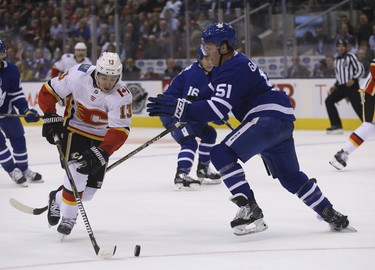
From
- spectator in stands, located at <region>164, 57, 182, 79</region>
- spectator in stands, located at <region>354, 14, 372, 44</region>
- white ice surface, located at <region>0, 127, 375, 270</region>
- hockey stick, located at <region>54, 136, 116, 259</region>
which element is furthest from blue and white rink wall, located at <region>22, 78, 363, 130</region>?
hockey stick, located at <region>54, 136, 116, 259</region>

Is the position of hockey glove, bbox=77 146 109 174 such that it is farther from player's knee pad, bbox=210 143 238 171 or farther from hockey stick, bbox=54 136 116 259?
player's knee pad, bbox=210 143 238 171

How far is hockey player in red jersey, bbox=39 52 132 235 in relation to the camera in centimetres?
515

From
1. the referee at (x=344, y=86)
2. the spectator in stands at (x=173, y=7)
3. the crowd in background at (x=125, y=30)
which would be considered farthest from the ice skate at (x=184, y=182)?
the spectator in stands at (x=173, y=7)

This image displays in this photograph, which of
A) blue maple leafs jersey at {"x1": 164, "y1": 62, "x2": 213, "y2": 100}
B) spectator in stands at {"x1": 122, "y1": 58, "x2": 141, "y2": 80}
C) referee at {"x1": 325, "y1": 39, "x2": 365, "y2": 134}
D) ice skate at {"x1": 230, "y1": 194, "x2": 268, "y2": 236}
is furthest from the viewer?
spectator in stands at {"x1": 122, "y1": 58, "x2": 141, "y2": 80}

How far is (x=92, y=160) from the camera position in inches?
197

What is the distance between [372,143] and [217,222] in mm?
5339

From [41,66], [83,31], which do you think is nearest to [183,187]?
[83,31]

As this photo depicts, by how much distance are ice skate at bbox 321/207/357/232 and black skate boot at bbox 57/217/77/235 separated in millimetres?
1373

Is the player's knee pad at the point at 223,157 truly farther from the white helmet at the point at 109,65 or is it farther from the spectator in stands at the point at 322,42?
the spectator in stands at the point at 322,42

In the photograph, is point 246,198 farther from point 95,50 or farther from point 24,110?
point 95,50

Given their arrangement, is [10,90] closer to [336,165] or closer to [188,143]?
[188,143]

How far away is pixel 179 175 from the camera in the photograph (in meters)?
7.55

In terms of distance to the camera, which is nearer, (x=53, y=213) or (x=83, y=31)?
(x=53, y=213)

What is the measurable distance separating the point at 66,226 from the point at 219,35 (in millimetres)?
1323
